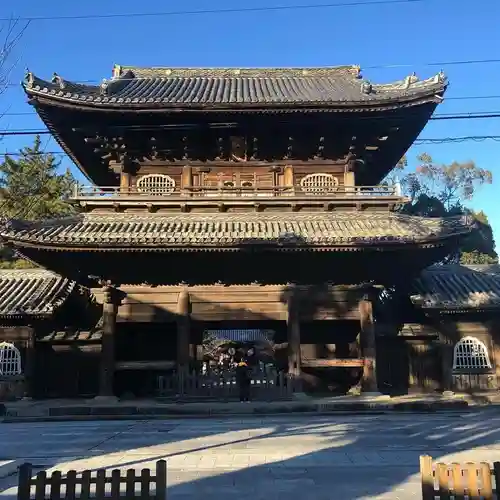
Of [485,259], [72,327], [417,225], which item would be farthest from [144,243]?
[485,259]

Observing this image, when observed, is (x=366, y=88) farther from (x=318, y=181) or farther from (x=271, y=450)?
(x=271, y=450)

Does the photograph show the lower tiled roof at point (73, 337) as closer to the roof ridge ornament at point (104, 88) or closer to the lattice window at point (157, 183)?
the lattice window at point (157, 183)

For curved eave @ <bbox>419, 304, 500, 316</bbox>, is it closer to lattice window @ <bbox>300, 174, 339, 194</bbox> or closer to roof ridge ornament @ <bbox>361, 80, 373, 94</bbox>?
lattice window @ <bbox>300, 174, 339, 194</bbox>

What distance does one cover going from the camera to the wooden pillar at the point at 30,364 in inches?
725

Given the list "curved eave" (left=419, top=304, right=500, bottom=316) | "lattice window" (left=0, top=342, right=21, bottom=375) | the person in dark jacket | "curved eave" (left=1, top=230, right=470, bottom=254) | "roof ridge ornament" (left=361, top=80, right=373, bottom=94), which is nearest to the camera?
"curved eave" (left=1, top=230, right=470, bottom=254)

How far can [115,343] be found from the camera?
681 inches

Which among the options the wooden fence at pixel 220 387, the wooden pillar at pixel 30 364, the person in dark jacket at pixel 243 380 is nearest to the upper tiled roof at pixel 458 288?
the wooden fence at pixel 220 387

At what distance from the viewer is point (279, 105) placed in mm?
17953

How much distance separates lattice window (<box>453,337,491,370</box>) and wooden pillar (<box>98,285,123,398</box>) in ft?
39.6

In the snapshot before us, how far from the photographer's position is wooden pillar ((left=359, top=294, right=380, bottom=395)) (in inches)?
666

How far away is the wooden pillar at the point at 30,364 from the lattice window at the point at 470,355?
595 inches

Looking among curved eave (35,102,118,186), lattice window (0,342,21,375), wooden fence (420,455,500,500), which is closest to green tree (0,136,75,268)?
curved eave (35,102,118,186)

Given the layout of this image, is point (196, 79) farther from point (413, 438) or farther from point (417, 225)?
point (413, 438)

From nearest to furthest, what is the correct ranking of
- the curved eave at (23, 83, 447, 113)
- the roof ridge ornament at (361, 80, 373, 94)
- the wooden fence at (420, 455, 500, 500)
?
the wooden fence at (420, 455, 500, 500)
the curved eave at (23, 83, 447, 113)
the roof ridge ornament at (361, 80, 373, 94)
